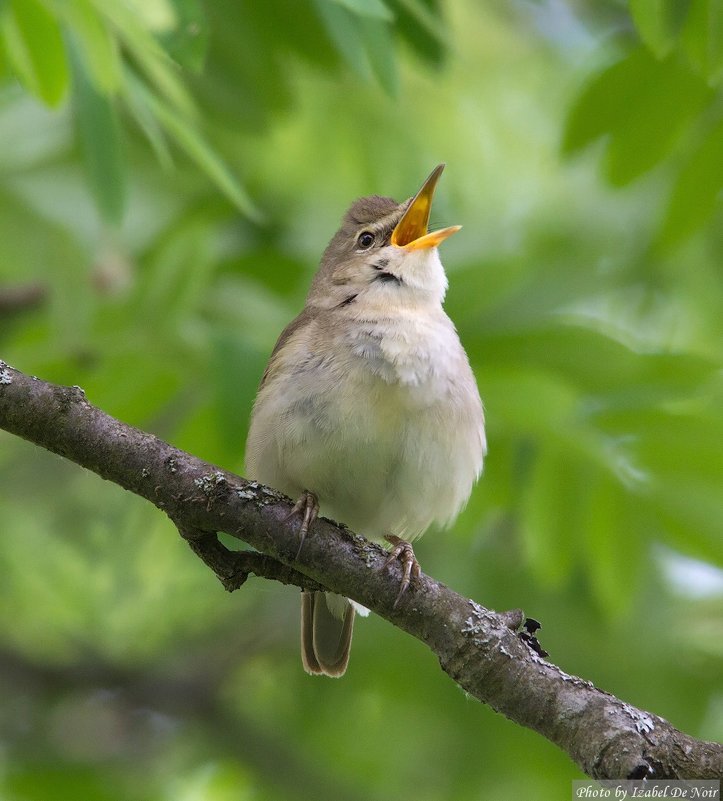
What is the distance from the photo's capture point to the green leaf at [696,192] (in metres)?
3.84

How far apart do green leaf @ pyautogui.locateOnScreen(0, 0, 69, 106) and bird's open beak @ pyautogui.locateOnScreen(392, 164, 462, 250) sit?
1992 millimetres

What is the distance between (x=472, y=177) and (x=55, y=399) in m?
4.02

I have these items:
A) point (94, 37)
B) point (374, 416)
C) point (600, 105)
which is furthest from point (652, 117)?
point (94, 37)

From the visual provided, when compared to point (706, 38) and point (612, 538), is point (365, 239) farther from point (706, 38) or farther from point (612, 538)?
point (706, 38)

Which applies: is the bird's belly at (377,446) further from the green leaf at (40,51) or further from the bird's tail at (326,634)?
Result: the green leaf at (40,51)

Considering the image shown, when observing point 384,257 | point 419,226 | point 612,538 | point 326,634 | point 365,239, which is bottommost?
point 326,634

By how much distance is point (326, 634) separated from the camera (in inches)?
194

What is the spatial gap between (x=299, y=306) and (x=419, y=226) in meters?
0.71

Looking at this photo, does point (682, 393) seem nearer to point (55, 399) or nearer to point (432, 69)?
point (432, 69)

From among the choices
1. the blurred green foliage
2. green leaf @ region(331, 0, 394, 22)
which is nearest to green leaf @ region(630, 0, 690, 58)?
the blurred green foliage

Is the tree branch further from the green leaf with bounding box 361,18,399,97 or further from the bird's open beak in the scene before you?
the bird's open beak

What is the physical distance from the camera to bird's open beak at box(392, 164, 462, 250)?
4.84 meters

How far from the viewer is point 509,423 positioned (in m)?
4.32

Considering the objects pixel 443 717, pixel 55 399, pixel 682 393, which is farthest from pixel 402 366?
pixel 443 717
